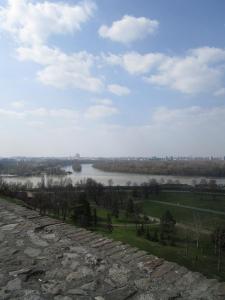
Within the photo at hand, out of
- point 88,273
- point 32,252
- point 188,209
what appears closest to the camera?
point 88,273

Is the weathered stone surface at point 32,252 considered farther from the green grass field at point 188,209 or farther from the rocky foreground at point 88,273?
the green grass field at point 188,209

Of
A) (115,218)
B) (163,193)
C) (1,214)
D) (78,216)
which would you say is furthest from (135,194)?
(1,214)

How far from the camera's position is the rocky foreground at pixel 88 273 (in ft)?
7.63

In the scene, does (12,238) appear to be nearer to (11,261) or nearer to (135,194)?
(11,261)

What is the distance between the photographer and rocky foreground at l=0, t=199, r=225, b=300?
2.33 m

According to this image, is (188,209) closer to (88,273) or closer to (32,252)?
(32,252)

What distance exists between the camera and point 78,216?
97.8ft

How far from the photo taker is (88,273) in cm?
267

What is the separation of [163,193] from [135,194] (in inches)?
289

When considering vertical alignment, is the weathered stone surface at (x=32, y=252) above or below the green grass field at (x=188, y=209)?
above

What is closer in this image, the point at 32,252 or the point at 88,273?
the point at 88,273

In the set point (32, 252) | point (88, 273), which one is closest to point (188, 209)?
point (32, 252)

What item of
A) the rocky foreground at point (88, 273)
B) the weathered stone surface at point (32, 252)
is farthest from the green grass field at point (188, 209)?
the weathered stone surface at point (32, 252)

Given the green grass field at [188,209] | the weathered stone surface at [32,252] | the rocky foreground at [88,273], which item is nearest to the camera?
the rocky foreground at [88,273]
